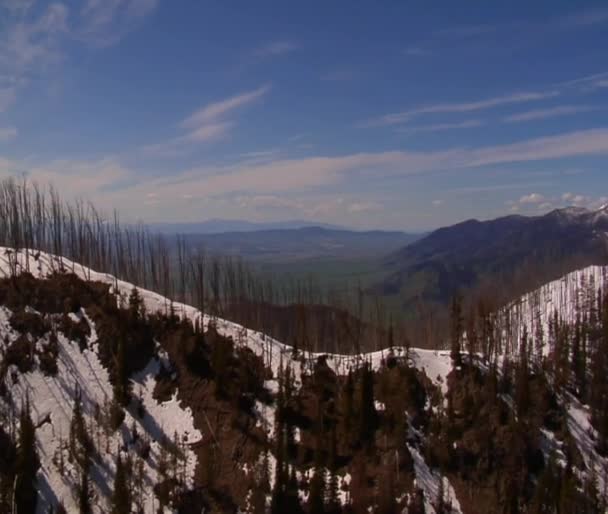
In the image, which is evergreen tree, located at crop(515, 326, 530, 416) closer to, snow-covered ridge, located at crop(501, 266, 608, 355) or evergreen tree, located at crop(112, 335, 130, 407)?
snow-covered ridge, located at crop(501, 266, 608, 355)

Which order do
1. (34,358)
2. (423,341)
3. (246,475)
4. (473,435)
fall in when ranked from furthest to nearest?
(423,341)
(473,435)
(34,358)
(246,475)

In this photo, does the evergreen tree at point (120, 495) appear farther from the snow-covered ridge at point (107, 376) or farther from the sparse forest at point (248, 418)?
the snow-covered ridge at point (107, 376)

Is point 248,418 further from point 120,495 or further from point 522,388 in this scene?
point 522,388

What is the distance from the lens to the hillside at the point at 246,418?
47750mm

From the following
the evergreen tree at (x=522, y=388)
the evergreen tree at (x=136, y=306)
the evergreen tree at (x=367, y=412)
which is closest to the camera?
the evergreen tree at (x=367, y=412)

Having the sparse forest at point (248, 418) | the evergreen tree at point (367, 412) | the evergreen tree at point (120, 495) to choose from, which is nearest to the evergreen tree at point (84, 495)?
the sparse forest at point (248, 418)

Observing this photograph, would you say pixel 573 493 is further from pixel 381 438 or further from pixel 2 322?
pixel 2 322

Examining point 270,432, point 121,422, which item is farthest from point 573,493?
point 121,422

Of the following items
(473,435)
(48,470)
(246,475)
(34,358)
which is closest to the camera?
(48,470)

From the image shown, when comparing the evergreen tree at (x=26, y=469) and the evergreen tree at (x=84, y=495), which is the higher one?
the evergreen tree at (x=26, y=469)

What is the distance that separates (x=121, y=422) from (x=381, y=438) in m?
27.9

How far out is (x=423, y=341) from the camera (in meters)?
111

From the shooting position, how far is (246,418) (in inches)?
2196

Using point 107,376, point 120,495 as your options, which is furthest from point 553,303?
point 120,495
